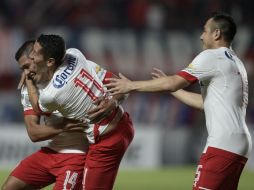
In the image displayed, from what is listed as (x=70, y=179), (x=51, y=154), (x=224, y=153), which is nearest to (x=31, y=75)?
(x=51, y=154)

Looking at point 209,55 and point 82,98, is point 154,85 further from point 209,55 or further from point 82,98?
point 82,98

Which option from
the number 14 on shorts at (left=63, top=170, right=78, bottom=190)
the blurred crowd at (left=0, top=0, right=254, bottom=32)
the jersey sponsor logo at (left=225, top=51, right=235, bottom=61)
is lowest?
the number 14 on shorts at (left=63, top=170, right=78, bottom=190)

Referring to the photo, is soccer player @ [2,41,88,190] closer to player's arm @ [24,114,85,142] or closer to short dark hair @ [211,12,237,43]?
player's arm @ [24,114,85,142]

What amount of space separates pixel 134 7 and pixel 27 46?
8.40 meters

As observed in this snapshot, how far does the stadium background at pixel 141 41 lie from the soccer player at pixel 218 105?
294 inches

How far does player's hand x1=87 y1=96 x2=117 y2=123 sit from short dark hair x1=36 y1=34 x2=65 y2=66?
51cm

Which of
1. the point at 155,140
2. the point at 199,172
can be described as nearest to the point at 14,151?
the point at 155,140

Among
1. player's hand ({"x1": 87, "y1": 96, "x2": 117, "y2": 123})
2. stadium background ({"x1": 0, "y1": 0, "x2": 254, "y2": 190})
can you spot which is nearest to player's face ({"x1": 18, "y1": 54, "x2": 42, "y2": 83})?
player's hand ({"x1": 87, "y1": 96, "x2": 117, "y2": 123})

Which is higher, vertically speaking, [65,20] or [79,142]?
[65,20]

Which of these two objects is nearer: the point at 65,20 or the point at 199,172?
the point at 199,172

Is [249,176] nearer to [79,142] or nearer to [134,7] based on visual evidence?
[134,7]

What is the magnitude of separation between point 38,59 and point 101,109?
25.9 inches

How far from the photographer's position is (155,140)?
41.9 feet

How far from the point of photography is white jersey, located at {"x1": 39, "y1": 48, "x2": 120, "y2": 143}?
18.6 ft
